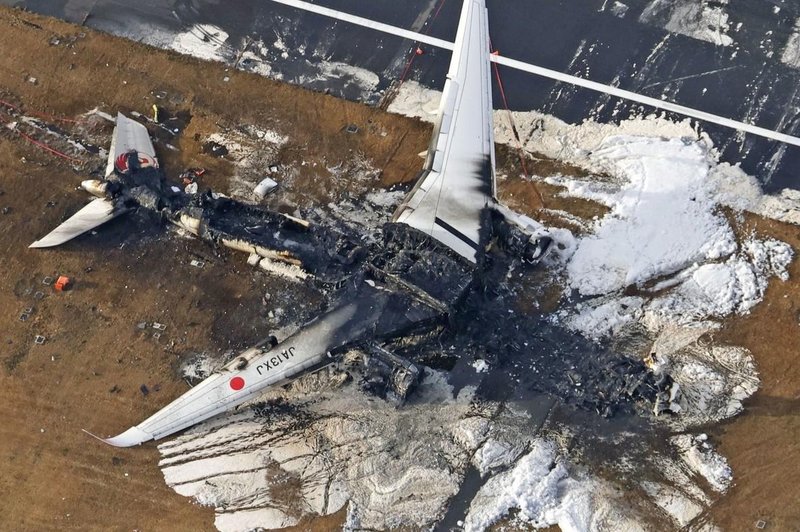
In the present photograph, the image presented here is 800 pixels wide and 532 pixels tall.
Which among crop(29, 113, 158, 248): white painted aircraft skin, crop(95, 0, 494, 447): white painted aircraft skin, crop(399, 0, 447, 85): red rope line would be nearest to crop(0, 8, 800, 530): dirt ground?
crop(29, 113, 158, 248): white painted aircraft skin

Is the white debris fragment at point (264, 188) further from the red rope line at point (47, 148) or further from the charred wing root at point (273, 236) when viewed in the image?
the red rope line at point (47, 148)

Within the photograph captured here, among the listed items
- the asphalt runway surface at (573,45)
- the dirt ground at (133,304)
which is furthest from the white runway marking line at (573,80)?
the dirt ground at (133,304)

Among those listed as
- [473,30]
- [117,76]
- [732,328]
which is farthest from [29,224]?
[732,328]

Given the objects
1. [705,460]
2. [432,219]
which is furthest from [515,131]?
[705,460]

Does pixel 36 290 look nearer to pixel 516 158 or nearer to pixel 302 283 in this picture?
pixel 302 283

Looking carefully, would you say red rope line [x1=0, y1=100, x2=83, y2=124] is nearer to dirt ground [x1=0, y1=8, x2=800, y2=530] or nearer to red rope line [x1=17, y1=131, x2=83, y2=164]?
dirt ground [x1=0, y1=8, x2=800, y2=530]

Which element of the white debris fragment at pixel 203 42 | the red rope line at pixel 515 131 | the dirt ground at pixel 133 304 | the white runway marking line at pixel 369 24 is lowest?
the dirt ground at pixel 133 304
